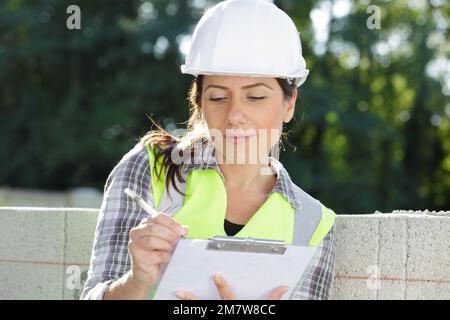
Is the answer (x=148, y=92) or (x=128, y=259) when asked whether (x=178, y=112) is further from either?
(x=128, y=259)

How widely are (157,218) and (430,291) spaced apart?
1350mm

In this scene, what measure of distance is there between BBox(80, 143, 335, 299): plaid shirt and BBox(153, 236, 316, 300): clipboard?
0.12 m

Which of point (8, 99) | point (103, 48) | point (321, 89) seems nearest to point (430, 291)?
point (321, 89)

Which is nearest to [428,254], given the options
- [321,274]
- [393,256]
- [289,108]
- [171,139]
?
[393,256]

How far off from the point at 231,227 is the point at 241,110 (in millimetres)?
428

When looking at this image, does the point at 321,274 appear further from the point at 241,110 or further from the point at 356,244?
the point at 241,110

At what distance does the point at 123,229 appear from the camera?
9.09 feet

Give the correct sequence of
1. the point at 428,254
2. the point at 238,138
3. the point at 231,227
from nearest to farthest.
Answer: the point at 238,138, the point at 231,227, the point at 428,254

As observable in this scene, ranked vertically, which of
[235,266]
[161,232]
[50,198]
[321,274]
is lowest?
[50,198]

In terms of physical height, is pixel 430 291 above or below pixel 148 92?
above

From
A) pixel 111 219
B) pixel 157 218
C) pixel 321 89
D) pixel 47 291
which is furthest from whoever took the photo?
pixel 321 89

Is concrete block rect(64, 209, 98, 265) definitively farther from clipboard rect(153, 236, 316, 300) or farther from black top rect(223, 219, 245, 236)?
clipboard rect(153, 236, 316, 300)

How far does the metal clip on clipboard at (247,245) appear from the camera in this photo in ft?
7.86

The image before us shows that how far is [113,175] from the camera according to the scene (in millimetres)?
2895
